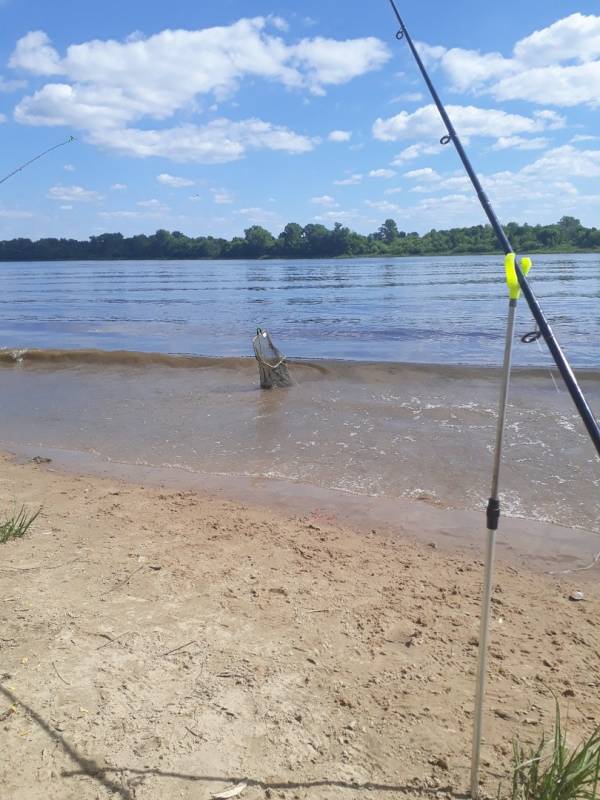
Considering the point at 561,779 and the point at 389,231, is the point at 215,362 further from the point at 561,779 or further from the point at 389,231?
the point at 389,231

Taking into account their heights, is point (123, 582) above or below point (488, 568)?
below

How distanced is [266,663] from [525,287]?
2.41 m

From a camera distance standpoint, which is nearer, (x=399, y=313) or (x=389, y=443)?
(x=389, y=443)

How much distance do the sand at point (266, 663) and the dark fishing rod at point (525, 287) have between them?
162cm

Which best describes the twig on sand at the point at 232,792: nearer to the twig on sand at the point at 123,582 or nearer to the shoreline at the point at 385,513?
the twig on sand at the point at 123,582

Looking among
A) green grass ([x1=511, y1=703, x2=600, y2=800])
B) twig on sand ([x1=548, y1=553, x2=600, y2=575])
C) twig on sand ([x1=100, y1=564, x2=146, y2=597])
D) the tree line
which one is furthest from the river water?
the tree line

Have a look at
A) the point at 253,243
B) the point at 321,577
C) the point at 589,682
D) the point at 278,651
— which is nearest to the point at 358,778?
the point at 278,651

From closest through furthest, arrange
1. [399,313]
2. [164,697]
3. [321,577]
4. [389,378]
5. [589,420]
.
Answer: [589,420]
[164,697]
[321,577]
[389,378]
[399,313]

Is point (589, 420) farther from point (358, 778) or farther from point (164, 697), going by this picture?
point (164, 697)

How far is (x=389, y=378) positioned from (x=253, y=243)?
4806 inches

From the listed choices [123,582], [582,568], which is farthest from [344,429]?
[123,582]

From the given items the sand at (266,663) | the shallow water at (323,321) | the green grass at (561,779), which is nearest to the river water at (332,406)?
the shallow water at (323,321)

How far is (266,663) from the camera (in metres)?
3.47

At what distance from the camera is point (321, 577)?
4.67 meters
